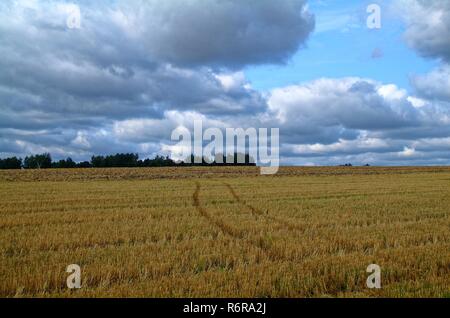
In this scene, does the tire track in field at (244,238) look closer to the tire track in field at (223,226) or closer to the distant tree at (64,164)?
the tire track in field at (223,226)

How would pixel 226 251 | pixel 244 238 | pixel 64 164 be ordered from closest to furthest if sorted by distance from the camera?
pixel 226 251 → pixel 244 238 → pixel 64 164

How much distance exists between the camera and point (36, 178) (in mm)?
51562

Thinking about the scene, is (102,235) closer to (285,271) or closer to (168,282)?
(168,282)

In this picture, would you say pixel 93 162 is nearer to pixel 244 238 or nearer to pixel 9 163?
pixel 9 163

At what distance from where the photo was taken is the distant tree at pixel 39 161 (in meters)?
127

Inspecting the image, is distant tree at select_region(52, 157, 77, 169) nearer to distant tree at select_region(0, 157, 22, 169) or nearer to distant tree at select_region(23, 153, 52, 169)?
distant tree at select_region(23, 153, 52, 169)

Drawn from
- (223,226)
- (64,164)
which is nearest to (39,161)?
(64,164)

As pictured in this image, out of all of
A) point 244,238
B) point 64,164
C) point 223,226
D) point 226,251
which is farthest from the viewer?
point 64,164

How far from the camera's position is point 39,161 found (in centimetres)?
12712

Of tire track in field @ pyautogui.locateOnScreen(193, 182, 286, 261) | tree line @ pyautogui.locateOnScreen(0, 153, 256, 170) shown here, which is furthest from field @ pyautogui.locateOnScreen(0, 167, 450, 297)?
tree line @ pyautogui.locateOnScreen(0, 153, 256, 170)

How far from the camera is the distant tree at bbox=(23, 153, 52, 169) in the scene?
127 meters
